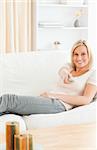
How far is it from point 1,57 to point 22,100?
0.55m

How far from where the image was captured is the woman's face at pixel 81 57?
119 inches

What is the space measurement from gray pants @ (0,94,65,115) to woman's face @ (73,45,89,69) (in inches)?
15.4

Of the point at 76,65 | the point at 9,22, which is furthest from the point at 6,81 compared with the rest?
the point at 9,22

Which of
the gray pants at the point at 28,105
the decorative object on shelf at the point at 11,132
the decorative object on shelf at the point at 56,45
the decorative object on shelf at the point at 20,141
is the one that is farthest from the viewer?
the decorative object on shelf at the point at 56,45

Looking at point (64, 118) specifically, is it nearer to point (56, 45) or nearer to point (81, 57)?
point (81, 57)

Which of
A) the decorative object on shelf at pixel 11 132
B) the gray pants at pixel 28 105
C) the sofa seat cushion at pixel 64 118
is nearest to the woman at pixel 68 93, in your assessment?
the gray pants at pixel 28 105

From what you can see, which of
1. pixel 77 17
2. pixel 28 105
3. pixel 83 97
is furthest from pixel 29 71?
pixel 77 17

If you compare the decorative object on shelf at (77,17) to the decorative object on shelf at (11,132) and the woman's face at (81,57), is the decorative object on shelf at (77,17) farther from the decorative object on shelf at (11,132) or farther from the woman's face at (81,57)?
the decorative object on shelf at (11,132)

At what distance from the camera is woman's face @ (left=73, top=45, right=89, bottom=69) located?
9.92 ft

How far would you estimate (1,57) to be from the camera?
3.21 metres

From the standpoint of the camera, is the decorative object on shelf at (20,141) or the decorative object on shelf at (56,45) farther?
the decorative object on shelf at (56,45)

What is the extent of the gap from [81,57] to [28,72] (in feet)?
1.74

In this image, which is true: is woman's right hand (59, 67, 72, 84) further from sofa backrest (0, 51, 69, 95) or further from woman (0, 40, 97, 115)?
sofa backrest (0, 51, 69, 95)

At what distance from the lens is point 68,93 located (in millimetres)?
3031
